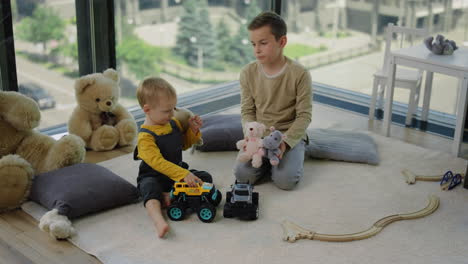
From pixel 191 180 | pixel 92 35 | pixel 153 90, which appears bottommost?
pixel 191 180

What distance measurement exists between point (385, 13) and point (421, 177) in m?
1.47

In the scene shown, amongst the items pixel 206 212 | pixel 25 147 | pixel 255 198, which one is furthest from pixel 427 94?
pixel 25 147

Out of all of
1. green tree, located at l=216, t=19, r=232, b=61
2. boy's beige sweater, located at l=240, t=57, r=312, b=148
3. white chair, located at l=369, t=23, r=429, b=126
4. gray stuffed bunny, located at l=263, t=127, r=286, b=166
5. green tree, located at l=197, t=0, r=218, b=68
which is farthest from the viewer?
green tree, located at l=216, t=19, r=232, b=61

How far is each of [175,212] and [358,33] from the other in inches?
89.1

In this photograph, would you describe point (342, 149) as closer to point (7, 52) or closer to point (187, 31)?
point (187, 31)

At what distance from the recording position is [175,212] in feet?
6.84

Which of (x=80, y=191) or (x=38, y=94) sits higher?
(x=38, y=94)

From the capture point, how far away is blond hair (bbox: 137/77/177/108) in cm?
212

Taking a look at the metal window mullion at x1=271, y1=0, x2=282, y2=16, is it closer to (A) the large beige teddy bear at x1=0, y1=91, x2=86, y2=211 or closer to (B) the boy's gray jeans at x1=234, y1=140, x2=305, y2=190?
(B) the boy's gray jeans at x1=234, y1=140, x2=305, y2=190

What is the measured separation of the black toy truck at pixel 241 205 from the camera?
6.86ft

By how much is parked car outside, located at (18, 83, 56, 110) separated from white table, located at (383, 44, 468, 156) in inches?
68.0

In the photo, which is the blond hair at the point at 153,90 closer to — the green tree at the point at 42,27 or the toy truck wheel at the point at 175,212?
the toy truck wheel at the point at 175,212

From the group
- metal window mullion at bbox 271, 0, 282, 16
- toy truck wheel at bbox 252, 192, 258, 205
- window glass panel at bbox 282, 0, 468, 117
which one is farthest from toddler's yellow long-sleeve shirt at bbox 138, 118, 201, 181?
metal window mullion at bbox 271, 0, 282, 16

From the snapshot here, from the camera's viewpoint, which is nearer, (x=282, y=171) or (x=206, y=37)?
(x=282, y=171)
